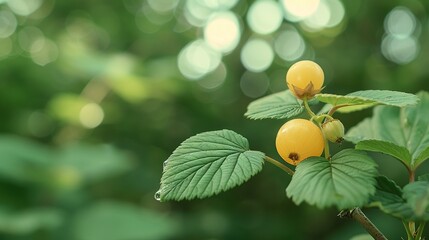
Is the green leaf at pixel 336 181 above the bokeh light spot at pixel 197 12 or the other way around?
the other way around

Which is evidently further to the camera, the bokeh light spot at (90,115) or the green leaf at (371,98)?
the bokeh light spot at (90,115)

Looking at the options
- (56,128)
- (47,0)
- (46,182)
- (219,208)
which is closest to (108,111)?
(56,128)

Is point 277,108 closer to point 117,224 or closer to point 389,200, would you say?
point 389,200

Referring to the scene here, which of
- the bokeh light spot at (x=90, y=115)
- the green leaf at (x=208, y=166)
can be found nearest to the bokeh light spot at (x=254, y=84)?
the bokeh light spot at (x=90, y=115)

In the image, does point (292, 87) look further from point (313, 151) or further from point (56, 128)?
point (56, 128)

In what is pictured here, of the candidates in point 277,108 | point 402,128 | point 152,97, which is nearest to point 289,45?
point 152,97

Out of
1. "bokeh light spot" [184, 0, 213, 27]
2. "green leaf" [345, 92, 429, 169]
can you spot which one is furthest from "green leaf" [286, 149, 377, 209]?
"bokeh light spot" [184, 0, 213, 27]

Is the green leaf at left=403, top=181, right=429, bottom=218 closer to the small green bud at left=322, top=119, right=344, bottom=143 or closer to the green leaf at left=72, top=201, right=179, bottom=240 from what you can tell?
the small green bud at left=322, top=119, right=344, bottom=143

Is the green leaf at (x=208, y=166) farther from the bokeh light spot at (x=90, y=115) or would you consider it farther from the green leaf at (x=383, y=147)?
the bokeh light spot at (x=90, y=115)

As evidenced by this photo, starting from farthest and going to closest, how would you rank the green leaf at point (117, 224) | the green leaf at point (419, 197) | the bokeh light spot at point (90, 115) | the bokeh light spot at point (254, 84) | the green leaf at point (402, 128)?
the bokeh light spot at point (254, 84), the bokeh light spot at point (90, 115), the green leaf at point (117, 224), the green leaf at point (402, 128), the green leaf at point (419, 197)
